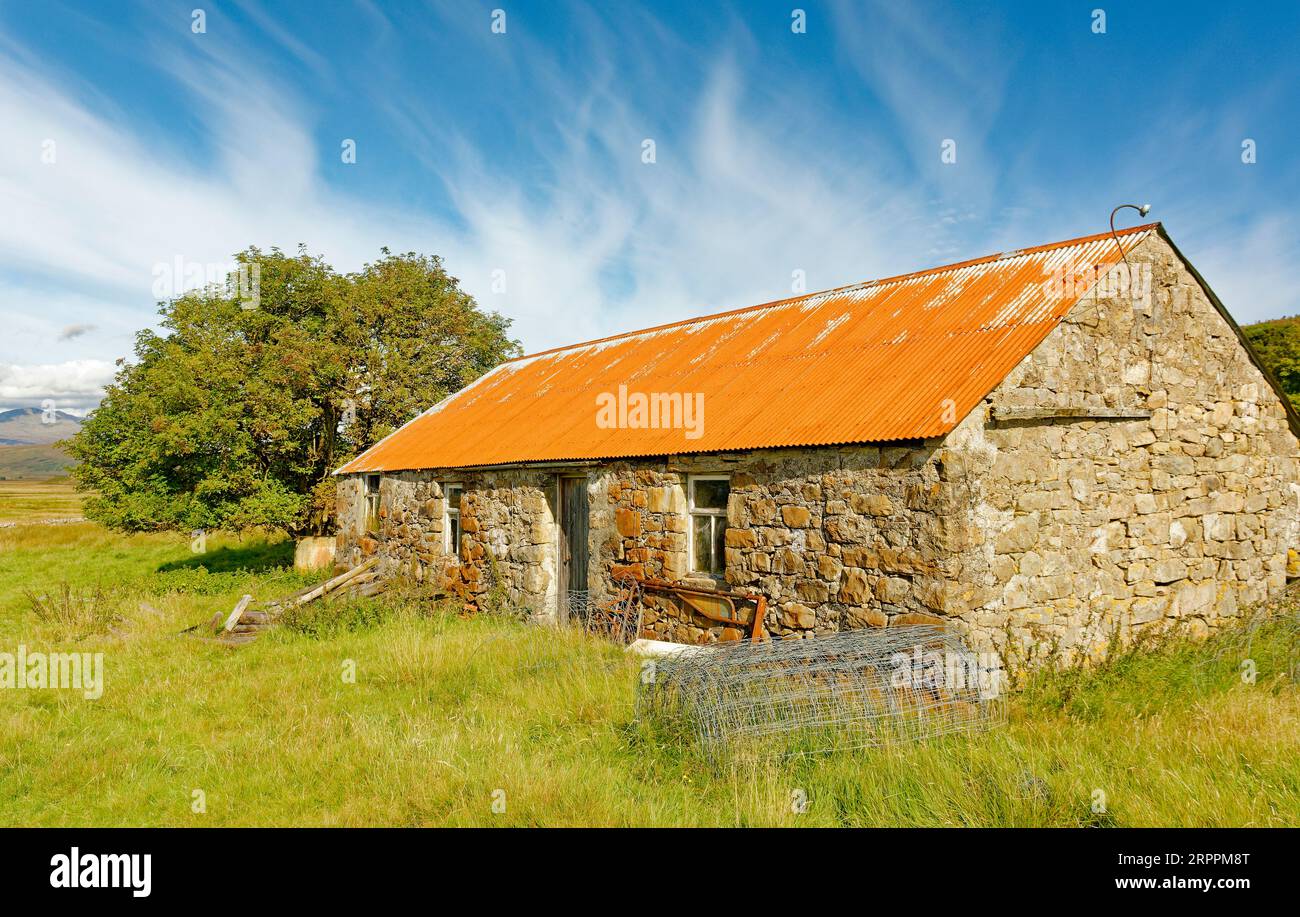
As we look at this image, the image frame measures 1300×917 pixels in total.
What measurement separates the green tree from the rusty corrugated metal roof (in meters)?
4.30

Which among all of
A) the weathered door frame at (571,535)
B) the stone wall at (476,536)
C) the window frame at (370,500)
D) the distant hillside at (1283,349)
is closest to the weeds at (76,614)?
the stone wall at (476,536)

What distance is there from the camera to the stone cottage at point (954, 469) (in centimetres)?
778

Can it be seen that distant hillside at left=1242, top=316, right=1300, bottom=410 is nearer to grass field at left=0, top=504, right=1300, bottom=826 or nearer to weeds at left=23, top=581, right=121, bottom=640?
grass field at left=0, top=504, right=1300, bottom=826

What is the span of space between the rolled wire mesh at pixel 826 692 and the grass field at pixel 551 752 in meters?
0.20

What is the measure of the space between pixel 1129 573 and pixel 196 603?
14.2 meters

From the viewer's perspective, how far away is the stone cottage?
25.5 feet

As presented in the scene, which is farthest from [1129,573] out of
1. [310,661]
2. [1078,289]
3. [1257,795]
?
[310,661]

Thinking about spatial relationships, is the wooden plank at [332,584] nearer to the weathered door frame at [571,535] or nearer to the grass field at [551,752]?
the grass field at [551,752]

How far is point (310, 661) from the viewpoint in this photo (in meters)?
9.75

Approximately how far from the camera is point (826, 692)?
6090 mm

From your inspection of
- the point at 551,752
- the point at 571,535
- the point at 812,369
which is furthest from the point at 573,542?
the point at 551,752

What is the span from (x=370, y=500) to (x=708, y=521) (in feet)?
29.9

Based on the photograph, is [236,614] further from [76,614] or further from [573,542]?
[573,542]
